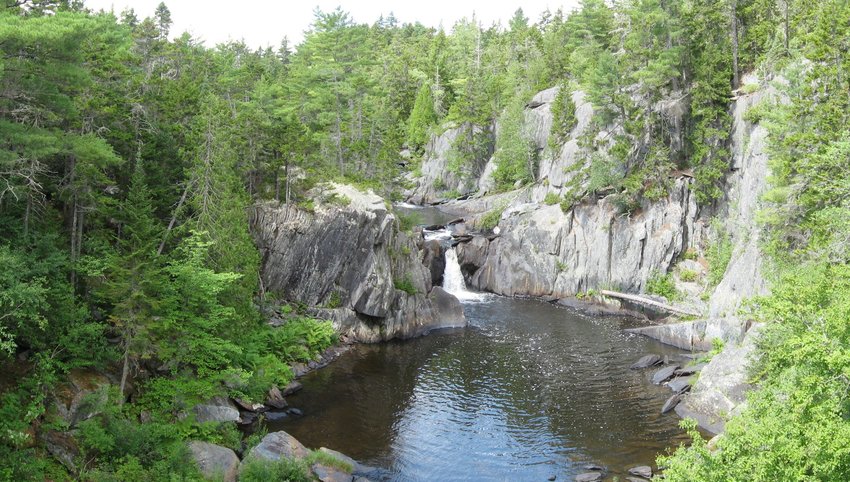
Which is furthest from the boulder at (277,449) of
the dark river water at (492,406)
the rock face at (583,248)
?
the rock face at (583,248)

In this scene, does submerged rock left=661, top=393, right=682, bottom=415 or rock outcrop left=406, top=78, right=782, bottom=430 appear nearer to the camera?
submerged rock left=661, top=393, right=682, bottom=415

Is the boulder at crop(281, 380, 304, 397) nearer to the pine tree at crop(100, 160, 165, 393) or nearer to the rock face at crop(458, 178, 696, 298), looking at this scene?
the pine tree at crop(100, 160, 165, 393)

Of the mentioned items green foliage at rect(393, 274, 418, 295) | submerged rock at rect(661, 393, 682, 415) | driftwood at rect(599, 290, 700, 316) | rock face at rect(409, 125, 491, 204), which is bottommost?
submerged rock at rect(661, 393, 682, 415)

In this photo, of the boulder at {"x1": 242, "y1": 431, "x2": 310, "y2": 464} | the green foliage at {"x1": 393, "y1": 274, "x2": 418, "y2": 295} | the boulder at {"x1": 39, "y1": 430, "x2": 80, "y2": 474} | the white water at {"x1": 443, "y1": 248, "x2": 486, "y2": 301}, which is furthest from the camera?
the white water at {"x1": 443, "y1": 248, "x2": 486, "y2": 301}

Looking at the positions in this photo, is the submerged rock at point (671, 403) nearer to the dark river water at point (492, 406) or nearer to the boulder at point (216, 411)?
the dark river water at point (492, 406)

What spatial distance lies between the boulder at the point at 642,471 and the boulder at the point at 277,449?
13.0 metres

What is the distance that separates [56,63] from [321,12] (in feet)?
113

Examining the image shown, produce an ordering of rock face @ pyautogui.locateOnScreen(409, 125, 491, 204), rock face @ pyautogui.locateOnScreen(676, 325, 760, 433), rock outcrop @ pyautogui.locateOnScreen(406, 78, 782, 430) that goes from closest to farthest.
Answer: rock face @ pyautogui.locateOnScreen(676, 325, 760, 433), rock outcrop @ pyautogui.locateOnScreen(406, 78, 782, 430), rock face @ pyautogui.locateOnScreen(409, 125, 491, 204)

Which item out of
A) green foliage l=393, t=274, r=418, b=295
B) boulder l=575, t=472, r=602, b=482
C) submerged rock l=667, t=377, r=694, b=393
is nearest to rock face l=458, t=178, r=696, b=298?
green foliage l=393, t=274, r=418, b=295

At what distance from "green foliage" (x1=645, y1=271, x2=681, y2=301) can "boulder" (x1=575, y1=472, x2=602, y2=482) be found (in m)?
26.8

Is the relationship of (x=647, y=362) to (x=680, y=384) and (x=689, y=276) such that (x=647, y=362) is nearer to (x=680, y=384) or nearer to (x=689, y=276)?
(x=680, y=384)

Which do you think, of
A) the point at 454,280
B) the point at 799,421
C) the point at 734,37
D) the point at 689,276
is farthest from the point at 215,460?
the point at 734,37

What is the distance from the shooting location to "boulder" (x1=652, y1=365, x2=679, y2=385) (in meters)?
32.8

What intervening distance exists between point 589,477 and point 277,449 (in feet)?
40.1
